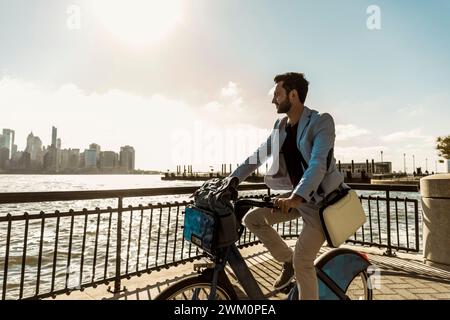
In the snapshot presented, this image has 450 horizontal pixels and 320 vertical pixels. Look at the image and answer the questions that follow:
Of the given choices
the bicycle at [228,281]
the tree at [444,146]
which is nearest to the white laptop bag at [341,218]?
the bicycle at [228,281]

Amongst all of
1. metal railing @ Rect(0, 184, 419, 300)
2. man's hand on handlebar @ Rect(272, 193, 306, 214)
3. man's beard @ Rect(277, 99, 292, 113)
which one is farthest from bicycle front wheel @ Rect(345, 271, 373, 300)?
metal railing @ Rect(0, 184, 419, 300)

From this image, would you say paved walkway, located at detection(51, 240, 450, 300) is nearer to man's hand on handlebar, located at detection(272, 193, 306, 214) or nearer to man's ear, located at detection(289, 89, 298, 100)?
man's hand on handlebar, located at detection(272, 193, 306, 214)

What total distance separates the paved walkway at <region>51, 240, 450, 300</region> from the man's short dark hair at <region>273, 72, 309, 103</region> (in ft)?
7.86

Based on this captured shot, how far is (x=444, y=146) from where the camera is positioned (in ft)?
182

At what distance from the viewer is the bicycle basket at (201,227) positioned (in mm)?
1952

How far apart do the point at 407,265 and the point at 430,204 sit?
3.87 ft

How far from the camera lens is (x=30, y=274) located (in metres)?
7.55

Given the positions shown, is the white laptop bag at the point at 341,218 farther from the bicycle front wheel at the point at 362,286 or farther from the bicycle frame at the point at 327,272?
the bicycle front wheel at the point at 362,286

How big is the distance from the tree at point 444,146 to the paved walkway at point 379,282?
58.1 metres

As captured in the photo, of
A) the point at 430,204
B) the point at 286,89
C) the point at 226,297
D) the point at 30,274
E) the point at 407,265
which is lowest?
the point at 30,274

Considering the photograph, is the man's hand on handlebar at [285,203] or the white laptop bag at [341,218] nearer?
the man's hand on handlebar at [285,203]

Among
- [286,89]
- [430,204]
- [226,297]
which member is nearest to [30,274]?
[226,297]

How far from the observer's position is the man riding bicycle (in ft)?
7.73
